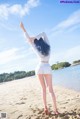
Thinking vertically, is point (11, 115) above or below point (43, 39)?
below

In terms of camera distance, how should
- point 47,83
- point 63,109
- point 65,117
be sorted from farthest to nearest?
Result: point 63,109, point 47,83, point 65,117

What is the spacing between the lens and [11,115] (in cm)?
402

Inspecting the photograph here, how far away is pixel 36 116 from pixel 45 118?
191 millimetres

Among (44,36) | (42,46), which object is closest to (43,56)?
(42,46)

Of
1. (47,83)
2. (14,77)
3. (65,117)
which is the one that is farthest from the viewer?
(14,77)

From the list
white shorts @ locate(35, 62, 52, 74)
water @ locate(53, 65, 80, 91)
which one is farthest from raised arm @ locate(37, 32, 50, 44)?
water @ locate(53, 65, 80, 91)

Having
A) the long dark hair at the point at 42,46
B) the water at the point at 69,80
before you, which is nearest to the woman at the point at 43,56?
the long dark hair at the point at 42,46

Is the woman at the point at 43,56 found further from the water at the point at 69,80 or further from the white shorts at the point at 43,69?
the water at the point at 69,80

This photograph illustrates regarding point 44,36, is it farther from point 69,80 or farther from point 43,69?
point 69,80

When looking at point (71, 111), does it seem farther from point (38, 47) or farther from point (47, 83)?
point (38, 47)

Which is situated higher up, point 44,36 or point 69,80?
point 69,80

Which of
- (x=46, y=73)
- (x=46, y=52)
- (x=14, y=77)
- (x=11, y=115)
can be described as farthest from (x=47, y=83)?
(x=14, y=77)

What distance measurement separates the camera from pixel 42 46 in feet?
12.0

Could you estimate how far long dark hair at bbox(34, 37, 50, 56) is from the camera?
365cm
